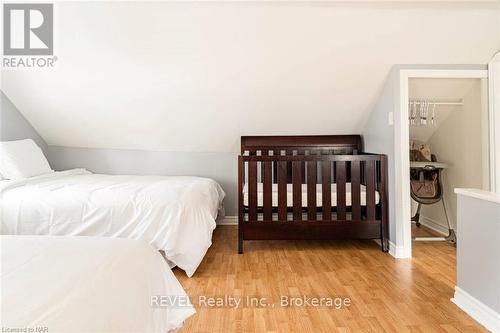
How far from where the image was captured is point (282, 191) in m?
3.03

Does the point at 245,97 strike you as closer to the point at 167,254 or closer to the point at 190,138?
the point at 190,138

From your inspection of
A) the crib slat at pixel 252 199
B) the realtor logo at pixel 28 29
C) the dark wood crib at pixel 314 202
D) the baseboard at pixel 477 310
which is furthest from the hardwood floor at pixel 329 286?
the realtor logo at pixel 28 29

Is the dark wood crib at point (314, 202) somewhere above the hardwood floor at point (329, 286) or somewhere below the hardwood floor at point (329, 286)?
above

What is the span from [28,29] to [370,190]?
11.3 ft

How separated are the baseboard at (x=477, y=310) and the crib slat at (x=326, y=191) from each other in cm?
123

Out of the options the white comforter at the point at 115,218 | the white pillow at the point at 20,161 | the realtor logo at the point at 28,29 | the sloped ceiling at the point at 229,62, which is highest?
the realtor logo at the point at 28,29

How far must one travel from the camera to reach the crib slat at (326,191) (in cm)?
301

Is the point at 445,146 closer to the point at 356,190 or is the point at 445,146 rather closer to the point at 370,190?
the point at 370,190

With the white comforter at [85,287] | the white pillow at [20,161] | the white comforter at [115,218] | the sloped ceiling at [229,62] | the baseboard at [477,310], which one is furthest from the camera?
the white pillow at [20,161]

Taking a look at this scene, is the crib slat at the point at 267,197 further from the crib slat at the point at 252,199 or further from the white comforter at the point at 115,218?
the white comforter at the point at 115,218

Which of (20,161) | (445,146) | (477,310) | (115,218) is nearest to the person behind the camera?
(477,310)

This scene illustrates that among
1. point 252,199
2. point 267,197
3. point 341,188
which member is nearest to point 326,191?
point 341,188

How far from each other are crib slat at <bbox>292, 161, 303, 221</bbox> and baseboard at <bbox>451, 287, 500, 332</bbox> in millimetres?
1374

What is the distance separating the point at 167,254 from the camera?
2.33 m
